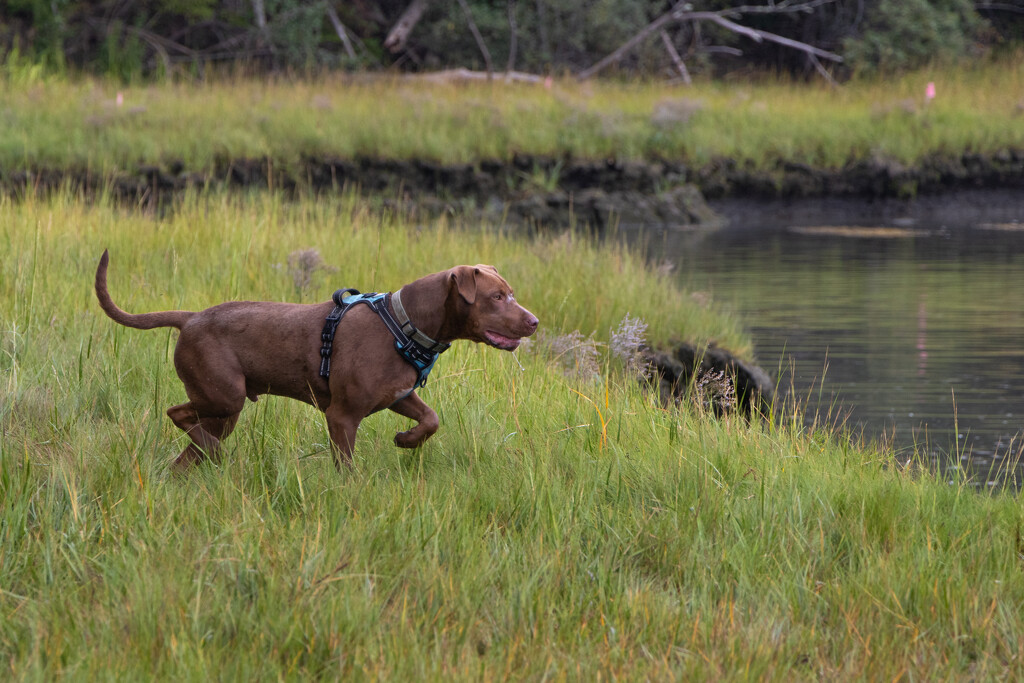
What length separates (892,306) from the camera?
1098 cm

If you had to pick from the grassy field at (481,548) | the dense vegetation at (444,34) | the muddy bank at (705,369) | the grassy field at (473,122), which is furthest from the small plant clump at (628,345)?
the dense vegetation at (444,34)

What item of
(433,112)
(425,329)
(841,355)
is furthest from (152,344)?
(433,112)

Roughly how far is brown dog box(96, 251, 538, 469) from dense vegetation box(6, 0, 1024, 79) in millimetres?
20578

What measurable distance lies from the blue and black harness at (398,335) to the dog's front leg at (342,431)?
135mm

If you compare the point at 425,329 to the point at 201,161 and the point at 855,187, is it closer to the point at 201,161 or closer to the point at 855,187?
the point at 201,161

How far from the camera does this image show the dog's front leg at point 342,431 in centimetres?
378

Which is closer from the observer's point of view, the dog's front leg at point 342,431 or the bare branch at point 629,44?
the dog's front leg at point 342,431

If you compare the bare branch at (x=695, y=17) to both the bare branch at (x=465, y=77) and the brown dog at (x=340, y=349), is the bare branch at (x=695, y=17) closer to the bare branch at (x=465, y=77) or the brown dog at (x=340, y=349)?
the bare branch at (x=465, y=77)

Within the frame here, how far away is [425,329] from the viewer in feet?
12.5

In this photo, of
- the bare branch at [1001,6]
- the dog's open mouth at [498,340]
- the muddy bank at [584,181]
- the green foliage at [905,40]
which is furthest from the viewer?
the bare branch at [1001,6]

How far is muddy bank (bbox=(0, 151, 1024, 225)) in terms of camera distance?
1661cm

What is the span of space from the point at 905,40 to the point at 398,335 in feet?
79.1

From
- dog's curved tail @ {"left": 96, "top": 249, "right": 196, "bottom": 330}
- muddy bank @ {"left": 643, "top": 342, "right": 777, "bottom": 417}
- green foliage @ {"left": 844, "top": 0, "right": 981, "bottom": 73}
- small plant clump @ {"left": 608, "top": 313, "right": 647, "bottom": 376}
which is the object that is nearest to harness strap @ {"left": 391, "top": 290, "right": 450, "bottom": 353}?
dog's curved tail @ {"left": 96, "top": 249, "right": 196, "bottom": 330}

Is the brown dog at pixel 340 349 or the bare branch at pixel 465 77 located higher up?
the bare branch at pixel 465 77
